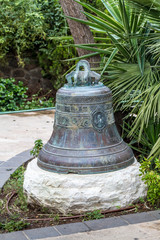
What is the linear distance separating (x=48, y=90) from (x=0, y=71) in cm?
136

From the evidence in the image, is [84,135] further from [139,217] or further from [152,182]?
[139,217]

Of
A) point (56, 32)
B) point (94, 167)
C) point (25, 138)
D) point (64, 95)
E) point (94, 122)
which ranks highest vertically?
point (56, 32)

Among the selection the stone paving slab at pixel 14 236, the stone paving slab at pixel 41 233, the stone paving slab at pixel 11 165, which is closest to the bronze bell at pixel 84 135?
the stone paving slab at pixel 41 233

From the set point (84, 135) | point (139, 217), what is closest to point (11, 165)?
point (84, 135)

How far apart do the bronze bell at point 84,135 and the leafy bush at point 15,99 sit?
6.06 meters

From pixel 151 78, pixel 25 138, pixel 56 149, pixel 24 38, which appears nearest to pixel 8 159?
pixel 25 138

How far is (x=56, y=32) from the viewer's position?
1015 centimetres

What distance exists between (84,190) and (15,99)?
6.86 meters

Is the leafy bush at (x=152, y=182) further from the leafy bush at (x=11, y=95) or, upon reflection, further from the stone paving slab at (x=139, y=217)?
the leafy bush at (x=11, y=95)

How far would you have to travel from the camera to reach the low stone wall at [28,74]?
1031cm

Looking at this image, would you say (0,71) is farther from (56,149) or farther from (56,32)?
(56,149)

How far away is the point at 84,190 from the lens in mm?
3375

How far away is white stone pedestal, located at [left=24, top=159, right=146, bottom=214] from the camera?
3.38 meters

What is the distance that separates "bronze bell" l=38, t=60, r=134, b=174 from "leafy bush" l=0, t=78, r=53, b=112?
19.9ft
